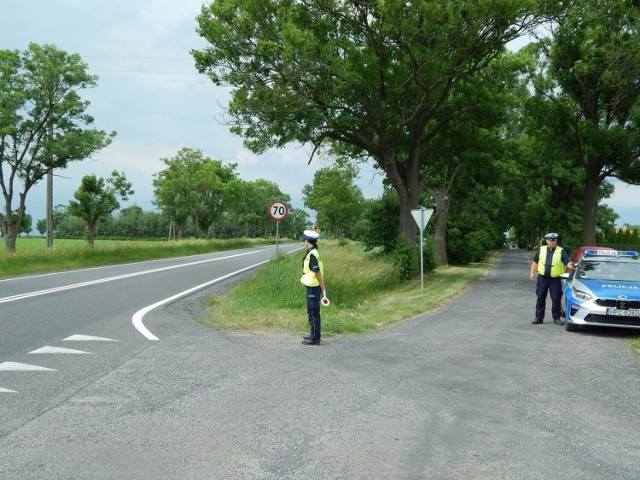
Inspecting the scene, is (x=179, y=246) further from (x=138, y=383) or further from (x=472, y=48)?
(x=138, y=383)

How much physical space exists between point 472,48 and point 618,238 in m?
45.1

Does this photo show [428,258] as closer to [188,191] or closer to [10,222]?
[10,222]

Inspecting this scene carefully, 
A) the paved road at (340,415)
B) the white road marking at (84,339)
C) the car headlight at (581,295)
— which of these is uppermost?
the car headlight at (581,295)

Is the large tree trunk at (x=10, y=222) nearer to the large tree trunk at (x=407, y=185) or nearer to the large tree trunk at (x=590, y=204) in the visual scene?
the large tree trunk at (x=407, y=185)

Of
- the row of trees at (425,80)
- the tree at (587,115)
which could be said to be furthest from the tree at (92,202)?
the tree at (587,115)

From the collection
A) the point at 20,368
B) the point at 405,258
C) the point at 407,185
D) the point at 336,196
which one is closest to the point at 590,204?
the point at 407,185

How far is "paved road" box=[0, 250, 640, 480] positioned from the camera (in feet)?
13.6

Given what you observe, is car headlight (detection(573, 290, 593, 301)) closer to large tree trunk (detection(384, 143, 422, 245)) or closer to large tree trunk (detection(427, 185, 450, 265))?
large tree trunk (detection(384, 143, 422, 245))

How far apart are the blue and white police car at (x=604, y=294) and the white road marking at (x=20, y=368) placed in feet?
28.2

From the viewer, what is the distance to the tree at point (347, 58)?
17.3m

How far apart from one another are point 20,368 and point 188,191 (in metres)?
52.5

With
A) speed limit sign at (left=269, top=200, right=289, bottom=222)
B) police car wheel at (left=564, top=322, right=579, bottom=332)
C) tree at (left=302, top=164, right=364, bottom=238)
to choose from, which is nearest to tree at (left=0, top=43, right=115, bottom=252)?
speed limit sign at (left=269, top=200, right=289, bottom=222)

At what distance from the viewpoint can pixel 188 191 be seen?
58031 millimetres

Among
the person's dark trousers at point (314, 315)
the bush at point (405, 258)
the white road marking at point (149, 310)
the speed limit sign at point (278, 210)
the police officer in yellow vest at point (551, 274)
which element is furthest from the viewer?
the bush at point (405, 258)
